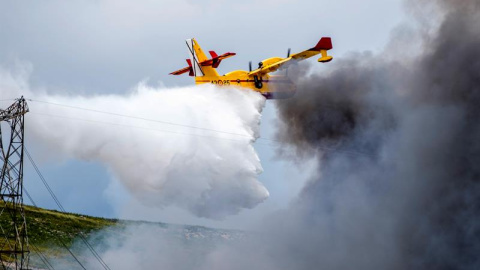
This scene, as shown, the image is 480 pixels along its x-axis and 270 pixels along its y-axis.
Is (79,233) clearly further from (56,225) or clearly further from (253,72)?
(253,72)

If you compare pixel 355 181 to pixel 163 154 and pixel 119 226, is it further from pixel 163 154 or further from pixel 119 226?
pixel 119 226

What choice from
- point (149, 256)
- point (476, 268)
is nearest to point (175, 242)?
point (149, 256)

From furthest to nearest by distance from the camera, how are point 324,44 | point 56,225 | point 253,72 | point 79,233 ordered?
1. point 56,225
2. point 79,233
3. point 253,72
4. point 324,44

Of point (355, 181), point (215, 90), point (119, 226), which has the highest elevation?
point (215, 90)

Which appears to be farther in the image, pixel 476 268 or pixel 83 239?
pixel 83 239

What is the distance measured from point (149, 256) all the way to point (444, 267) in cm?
3075

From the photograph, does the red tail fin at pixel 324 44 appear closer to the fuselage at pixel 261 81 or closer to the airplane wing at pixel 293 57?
the airplane wing at pixel 293 57

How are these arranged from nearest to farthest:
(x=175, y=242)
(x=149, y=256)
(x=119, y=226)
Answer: (x=149, y=256), (x=175, y=242), (x=119, y=226)

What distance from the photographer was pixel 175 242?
330 feet

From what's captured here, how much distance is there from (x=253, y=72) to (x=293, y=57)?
12.4ft

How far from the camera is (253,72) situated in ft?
252

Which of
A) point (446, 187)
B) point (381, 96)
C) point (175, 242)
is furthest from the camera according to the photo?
point (175, 242)

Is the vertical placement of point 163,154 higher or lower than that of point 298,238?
higher

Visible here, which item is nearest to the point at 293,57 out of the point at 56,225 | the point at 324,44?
the point at 324,44
